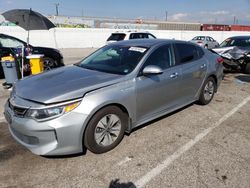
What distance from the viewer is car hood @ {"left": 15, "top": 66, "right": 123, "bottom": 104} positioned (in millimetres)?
2973

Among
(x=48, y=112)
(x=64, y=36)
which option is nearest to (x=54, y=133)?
(x=48, y=112)

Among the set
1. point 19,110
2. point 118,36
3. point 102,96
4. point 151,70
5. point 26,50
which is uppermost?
point 118,36

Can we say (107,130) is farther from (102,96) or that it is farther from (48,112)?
(48,112)

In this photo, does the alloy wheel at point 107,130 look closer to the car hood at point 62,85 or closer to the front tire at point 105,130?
the front tire at point 105,130

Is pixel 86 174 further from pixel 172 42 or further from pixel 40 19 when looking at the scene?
pixel 40 19

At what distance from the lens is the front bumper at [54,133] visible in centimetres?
284

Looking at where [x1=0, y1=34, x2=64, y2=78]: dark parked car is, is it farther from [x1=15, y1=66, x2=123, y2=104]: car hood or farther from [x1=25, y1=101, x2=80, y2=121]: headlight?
[x1=25, y1=101, x2=80, y2=121]: headlight

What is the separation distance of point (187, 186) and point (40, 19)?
673 cm

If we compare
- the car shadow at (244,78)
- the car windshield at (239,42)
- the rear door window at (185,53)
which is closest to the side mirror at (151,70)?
the rear door window at (185,53)

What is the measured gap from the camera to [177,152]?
136 inches

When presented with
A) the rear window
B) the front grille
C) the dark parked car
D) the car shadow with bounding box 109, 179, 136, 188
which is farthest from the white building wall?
the car shadow with bounding box 109, 179, 136, 188

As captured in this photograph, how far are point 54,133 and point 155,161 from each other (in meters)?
1.42

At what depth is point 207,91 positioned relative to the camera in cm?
543

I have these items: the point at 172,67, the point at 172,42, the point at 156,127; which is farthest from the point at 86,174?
the point at 172,42
